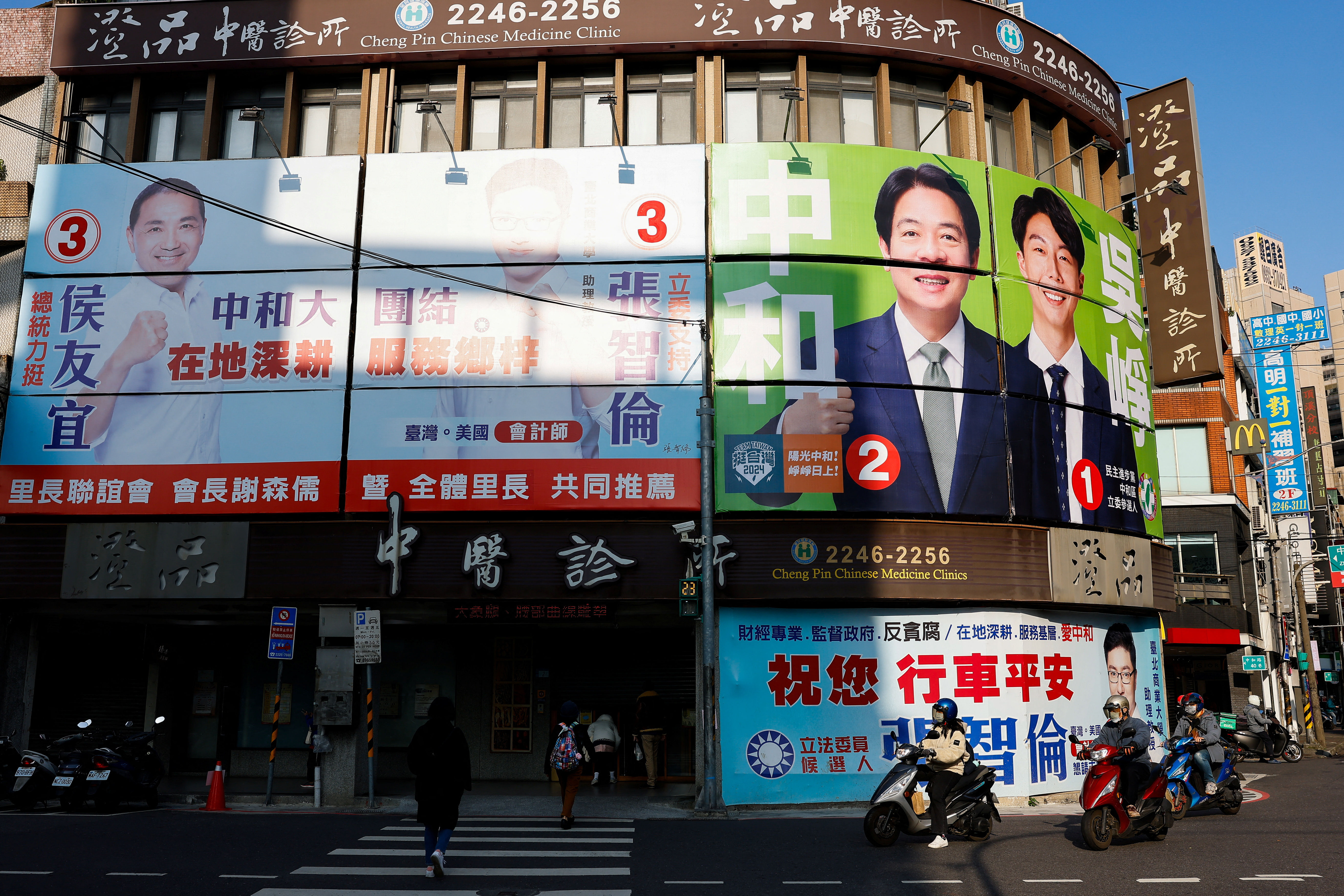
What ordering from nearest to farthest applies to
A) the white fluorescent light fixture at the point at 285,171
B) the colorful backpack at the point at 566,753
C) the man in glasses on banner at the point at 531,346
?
the colorful backpack at the point at 566,753 < the man in glasses on banner at the point at 531,346 < the white fluorescent light fixture at the point at 285,171

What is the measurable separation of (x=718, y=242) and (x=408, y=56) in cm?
776

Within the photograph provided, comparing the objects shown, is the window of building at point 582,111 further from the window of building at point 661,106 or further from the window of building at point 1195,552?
the window of building at point 1195,552

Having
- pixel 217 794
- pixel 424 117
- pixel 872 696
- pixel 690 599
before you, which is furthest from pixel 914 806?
pixel 424 117

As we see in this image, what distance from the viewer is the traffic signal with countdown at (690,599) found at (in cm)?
1716

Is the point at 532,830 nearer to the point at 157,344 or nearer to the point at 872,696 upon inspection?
the point at 872,696

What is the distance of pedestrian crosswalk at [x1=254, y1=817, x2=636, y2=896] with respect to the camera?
32.4 feet

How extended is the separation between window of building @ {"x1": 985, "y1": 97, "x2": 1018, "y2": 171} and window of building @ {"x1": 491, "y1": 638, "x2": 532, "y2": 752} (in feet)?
48.1

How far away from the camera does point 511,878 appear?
10375 millimetres

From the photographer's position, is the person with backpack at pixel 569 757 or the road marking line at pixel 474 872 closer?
the road marking line at pixel 474 872

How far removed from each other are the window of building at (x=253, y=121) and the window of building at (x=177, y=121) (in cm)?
52

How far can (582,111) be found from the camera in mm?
21234

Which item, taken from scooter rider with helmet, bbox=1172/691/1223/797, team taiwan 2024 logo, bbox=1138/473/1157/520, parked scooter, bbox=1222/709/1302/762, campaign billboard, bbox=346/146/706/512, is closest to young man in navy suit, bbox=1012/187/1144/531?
team taiwan 2024 logo, bbox=1138/473/1157/520

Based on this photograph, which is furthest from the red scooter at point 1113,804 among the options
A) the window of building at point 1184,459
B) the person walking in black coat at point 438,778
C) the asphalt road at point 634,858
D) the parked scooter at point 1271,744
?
the window of building at point 1184,459

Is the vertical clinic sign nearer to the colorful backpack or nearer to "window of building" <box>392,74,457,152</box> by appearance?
"window of building" <box>392,74,457,152</box>
